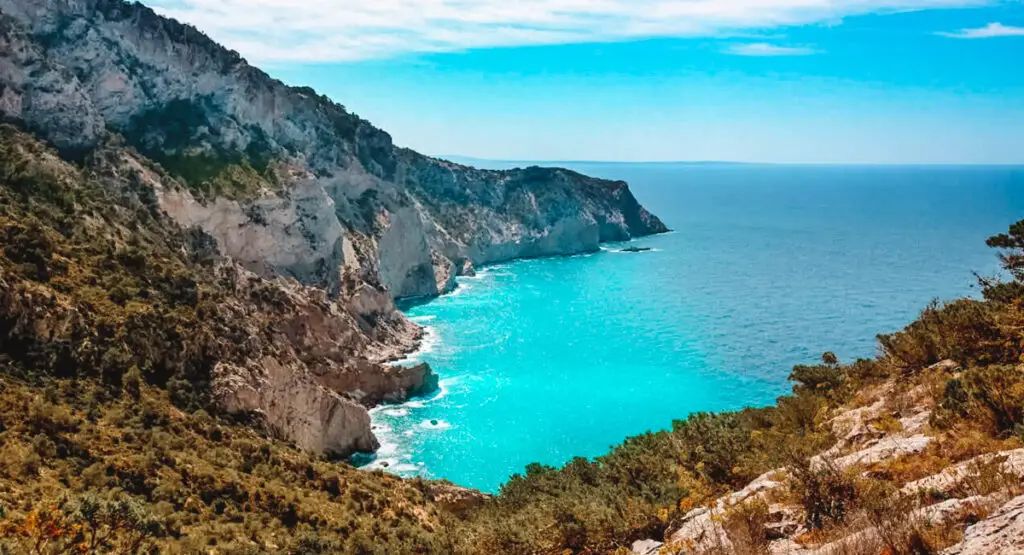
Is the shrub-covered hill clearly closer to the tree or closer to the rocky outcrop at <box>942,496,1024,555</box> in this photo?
the tree

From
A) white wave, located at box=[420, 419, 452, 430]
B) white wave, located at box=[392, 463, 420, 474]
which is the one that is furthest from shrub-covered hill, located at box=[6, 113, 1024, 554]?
white wave, located at box=[420, 419, 452, 430]

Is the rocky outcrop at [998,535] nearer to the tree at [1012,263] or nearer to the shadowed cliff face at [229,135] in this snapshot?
the tree at [1012,263]

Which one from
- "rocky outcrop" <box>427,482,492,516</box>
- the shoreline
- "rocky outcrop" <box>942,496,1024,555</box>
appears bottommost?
the shoreline

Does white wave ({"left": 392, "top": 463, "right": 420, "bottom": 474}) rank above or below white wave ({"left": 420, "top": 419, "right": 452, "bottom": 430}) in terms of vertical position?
below

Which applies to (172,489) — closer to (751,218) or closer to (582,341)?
(582,341)

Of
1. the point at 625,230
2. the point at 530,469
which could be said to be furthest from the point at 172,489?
the point at 625,230

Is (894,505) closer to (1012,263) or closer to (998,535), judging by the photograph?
(998,535)

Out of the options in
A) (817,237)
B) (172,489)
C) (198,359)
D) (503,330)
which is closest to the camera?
(172,489)
